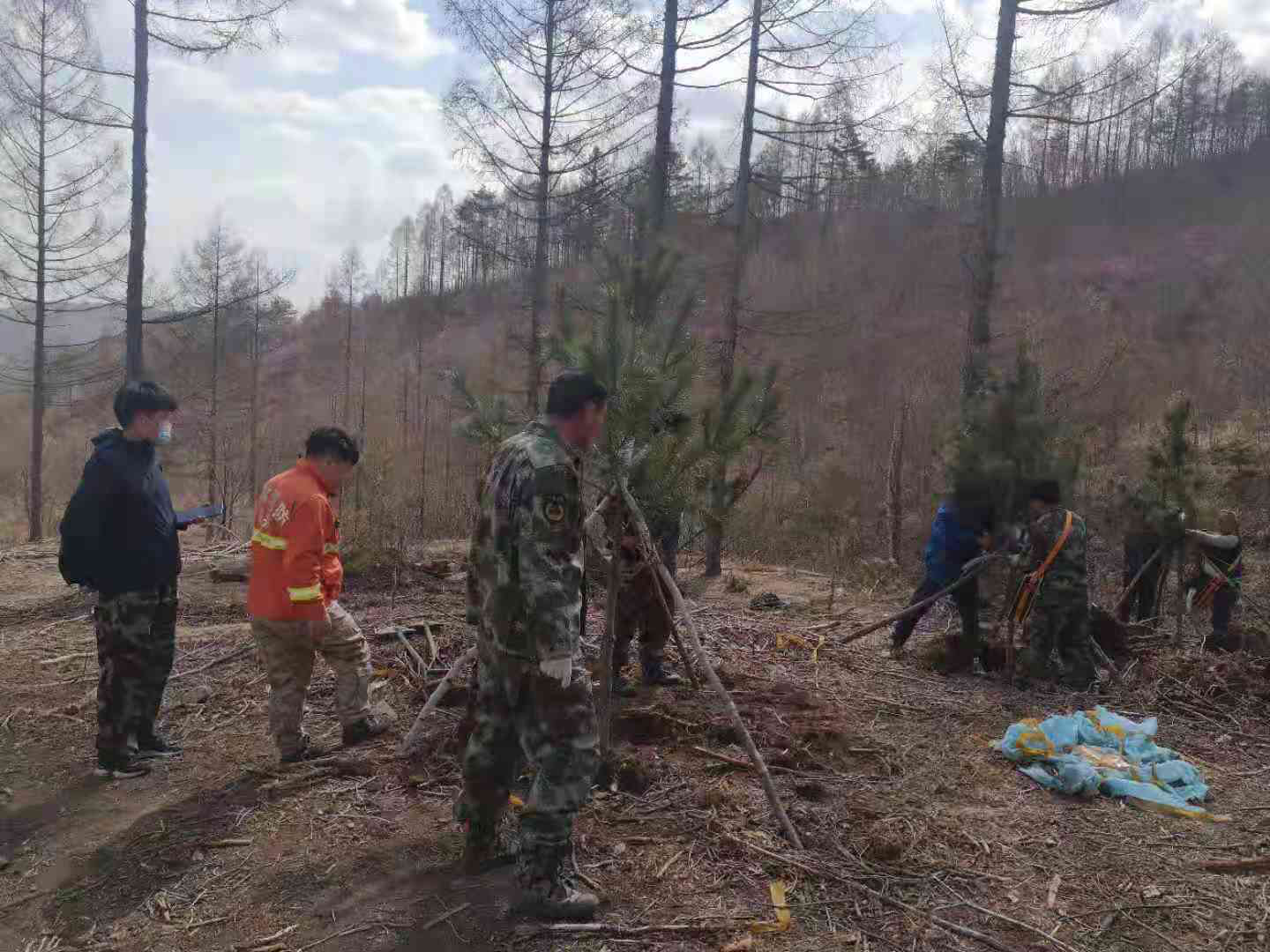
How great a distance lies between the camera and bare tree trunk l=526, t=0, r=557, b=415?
43.1ft

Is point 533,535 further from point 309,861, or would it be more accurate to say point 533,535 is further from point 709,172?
point 709,172

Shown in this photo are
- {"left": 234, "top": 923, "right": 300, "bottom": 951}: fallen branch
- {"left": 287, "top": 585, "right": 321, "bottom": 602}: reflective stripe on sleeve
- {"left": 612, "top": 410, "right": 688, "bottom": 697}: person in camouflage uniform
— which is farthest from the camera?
{"left": 612, "top": 410, "right": 688, "bottom": 697}: person in camouflage uniform

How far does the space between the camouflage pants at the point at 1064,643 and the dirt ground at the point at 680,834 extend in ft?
0.76

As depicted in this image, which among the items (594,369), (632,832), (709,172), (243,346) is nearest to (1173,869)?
(632,832)

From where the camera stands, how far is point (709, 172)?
22781 mm

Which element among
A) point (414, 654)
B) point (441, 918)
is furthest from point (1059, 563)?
point (441, 918)

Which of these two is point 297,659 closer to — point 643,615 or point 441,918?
point 441,918

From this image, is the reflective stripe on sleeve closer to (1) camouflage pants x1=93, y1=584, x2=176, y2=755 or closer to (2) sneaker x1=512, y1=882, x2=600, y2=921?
(1) camouflage pants x1=93, y1=584, x2=176, y2=755

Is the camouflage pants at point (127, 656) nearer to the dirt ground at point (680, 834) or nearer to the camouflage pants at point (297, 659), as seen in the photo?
the dirt ground at point (680, 834)

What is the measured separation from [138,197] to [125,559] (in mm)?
8070

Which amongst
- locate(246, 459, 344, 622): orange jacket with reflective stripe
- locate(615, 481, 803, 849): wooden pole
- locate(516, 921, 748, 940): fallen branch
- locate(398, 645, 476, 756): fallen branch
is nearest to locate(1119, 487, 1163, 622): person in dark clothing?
locate(615, 481, 803, 849): wooden pole

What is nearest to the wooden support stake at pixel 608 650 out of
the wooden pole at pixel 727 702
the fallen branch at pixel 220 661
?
the wooden pole at pixel 727 702

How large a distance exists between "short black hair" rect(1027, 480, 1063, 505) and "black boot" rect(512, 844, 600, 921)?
4.78 meters

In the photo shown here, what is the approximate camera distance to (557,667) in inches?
119
